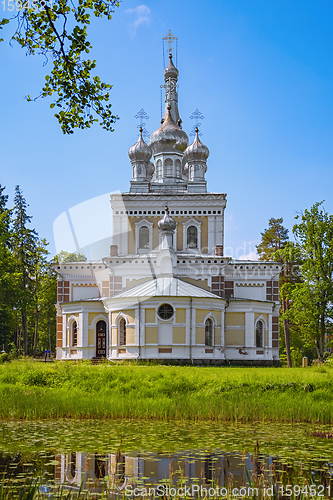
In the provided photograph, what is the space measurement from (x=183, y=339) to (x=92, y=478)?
20091 mm

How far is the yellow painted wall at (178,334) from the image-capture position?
2934cm

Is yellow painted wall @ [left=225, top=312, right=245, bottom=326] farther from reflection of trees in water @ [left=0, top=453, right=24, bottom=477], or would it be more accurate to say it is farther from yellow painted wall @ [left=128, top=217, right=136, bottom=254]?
reflection of trees in water @ [left=0, top=453, right=24, bottom=477]

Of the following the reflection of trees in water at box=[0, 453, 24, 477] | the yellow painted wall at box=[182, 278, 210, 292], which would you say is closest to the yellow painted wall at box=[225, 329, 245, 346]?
the yellow painted wall at box=[182, 278, 210, 292]

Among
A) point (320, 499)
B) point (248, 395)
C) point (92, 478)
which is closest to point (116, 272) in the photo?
point (248, 395)

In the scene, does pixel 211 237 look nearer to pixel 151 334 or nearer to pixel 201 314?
pixel 201 314

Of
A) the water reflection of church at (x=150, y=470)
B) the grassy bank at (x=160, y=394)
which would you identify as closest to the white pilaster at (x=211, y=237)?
the grassy bank at (x=160, y=394)

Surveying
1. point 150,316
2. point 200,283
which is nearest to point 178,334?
point 150,316

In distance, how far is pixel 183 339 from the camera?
96.5 feet

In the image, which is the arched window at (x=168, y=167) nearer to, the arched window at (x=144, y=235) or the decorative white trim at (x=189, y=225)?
the decorative white trim at (x=189, y=225)

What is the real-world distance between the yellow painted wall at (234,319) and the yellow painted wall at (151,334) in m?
6.05

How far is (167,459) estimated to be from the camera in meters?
10.5

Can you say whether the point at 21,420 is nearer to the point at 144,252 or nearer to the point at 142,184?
the point at 144,252

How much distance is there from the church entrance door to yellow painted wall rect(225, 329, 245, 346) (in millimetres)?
7142

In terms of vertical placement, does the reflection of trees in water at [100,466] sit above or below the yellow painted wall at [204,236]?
below
